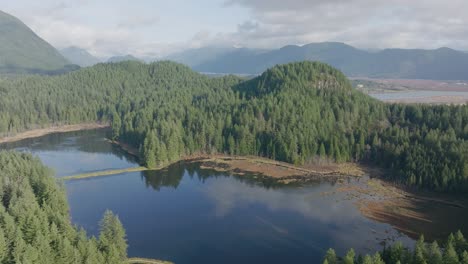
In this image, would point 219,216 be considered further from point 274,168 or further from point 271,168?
point 274,168

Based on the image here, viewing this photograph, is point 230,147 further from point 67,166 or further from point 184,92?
point 184,92

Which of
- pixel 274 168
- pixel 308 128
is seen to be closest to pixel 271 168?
pixel 274 168

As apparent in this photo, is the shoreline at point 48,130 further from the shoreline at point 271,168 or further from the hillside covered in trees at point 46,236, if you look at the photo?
the hillside covered in trees at point 46,236

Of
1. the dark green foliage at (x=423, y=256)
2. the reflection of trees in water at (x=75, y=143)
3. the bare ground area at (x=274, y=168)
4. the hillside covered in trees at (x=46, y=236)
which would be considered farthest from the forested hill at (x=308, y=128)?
the hillside covered in trees at (x=46, y=236)

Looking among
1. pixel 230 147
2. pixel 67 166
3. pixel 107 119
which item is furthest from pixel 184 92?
pixel 67 166

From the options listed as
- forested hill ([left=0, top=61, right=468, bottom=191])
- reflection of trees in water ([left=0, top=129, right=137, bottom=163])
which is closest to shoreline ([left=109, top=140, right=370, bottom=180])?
forested hill ([left=0, top=61, right=468, bottom=191])
